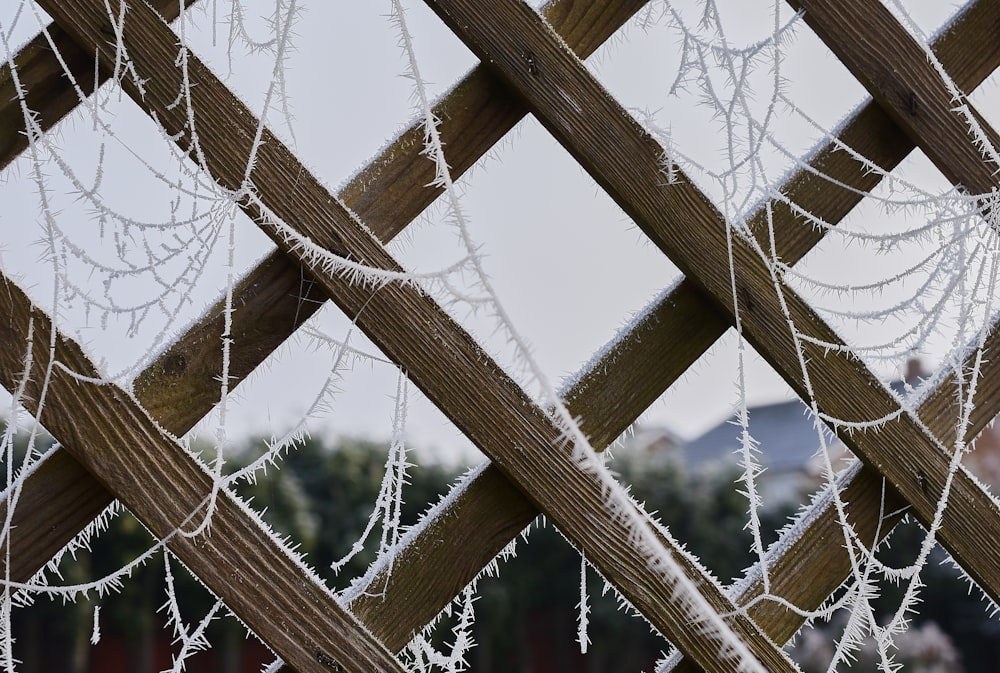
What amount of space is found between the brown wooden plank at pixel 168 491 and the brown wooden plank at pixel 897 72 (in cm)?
67

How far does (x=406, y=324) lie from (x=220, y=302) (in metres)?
0.15

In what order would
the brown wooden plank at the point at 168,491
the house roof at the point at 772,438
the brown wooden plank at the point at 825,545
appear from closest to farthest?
the brown wooden plank at the point at 168,491 → the brown wooden plank at the point at 825,545 → the house roof at the point at 772,438

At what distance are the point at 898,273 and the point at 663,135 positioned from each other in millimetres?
298

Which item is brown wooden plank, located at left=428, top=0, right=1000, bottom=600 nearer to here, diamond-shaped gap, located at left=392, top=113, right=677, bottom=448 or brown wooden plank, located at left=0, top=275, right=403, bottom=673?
diamond-shaped gap, located at left=392, top=113, right=677, bottom=448

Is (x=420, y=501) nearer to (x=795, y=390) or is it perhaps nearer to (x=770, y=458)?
(x=795, y=390)

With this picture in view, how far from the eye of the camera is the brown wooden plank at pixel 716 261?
0.74m

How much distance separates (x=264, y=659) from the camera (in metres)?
5.50

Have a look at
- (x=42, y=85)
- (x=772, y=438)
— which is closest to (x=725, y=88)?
(x=42, y=85)

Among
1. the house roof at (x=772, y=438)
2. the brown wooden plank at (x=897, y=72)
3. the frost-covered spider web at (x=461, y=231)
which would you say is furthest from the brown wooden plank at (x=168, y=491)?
the house roof at (x=772, y=438)

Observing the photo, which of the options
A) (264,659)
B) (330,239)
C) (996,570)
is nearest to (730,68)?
(330,239)

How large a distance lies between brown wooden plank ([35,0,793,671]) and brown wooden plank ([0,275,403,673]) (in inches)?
6.8

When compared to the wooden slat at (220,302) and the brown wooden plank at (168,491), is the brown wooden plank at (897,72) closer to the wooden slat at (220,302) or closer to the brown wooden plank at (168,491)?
the wooden slat at (220,302)

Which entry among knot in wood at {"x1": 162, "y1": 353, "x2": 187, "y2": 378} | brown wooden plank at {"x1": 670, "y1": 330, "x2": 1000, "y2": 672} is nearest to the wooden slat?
knot in wood at {"x1": 162, "y1": 353, "x2": 187, "y2": 378}

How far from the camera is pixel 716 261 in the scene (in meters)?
0.77
